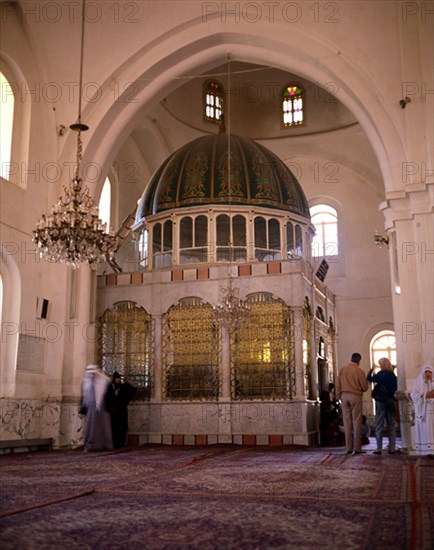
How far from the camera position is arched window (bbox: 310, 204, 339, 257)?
1905cm

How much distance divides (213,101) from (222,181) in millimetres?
7414

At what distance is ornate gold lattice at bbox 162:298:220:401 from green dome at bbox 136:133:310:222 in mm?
2402

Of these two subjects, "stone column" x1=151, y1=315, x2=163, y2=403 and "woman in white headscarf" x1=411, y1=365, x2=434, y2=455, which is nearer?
"woman in white headscarf" x1=411, y1=365, x2=434, y2=455

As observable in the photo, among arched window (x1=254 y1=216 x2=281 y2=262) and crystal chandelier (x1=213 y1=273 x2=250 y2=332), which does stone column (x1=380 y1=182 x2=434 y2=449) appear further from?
arched window (x1=254 y1=216 x2=281 y2=262)

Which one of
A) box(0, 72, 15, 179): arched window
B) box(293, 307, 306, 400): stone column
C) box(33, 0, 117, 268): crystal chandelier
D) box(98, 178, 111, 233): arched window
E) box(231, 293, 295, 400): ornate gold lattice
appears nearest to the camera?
box(33, 0, 117, 268): crystal chandelier

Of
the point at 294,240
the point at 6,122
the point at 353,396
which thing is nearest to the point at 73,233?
the point at 6,122

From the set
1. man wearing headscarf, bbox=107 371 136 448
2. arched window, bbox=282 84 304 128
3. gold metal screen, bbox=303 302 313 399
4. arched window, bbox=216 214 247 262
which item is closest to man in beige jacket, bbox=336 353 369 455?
gold metal screen, bbox=303 302 313 399

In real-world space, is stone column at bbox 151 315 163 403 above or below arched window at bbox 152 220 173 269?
below

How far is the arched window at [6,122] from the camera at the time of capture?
1112cm

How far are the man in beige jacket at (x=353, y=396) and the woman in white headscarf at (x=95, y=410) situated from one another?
3.75m

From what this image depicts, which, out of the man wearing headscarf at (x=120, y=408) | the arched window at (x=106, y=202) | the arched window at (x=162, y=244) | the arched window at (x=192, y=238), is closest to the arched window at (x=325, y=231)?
the arched window at (x=106, y=202)

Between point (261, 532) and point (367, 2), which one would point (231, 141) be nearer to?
point (367, 2)

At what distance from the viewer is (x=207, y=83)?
65.3 ft

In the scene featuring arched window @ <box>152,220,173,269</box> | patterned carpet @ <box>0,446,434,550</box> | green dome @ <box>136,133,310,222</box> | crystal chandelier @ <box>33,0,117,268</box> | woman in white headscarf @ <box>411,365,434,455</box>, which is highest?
green dome @ <box>136,133,310,222</box>
